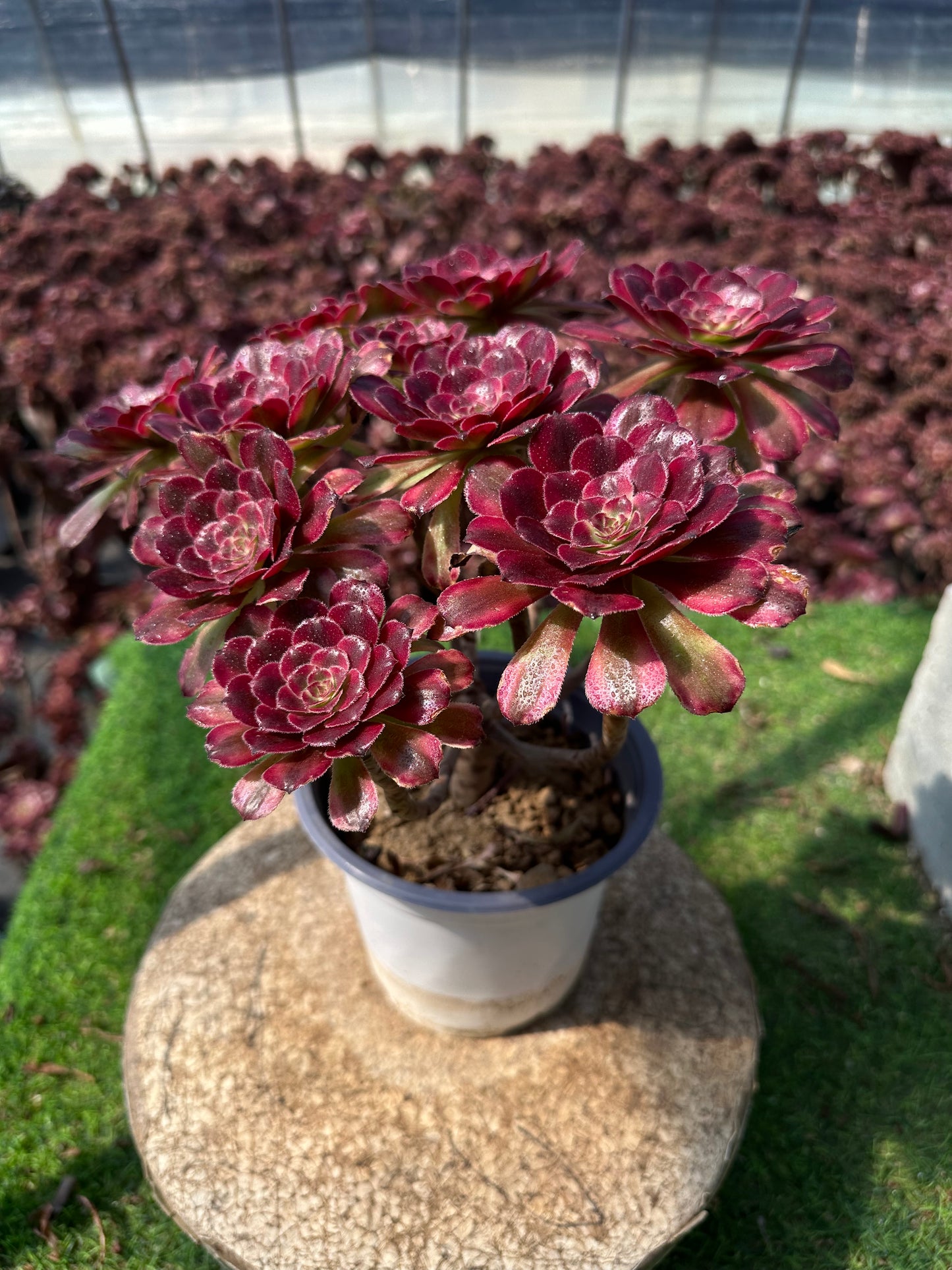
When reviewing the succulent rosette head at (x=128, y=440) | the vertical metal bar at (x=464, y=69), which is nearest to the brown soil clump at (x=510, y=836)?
the succulent rosette head at (x=128, y=440)

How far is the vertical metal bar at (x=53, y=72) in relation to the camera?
563 cm

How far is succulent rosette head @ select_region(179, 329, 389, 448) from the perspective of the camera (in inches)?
36.2

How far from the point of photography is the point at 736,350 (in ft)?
3.08

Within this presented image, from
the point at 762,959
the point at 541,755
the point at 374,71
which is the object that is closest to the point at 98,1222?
the point at 541,755

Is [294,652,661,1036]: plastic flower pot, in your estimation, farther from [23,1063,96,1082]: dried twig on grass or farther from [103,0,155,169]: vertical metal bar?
[103,0,155,169]: vertical metal bar

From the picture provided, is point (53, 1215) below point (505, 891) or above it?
below

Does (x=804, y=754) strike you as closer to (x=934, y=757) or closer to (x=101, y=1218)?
(x=934, y=757)

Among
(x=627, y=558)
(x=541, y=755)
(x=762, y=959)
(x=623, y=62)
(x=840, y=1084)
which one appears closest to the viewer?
(x=627, y=558)

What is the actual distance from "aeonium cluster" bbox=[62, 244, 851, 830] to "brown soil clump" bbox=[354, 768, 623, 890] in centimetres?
27

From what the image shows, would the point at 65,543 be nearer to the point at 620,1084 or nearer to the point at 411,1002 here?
the point at 411,1002

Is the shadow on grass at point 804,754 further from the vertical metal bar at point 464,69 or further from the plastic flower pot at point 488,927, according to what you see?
the vertical metal bar at point 464,69

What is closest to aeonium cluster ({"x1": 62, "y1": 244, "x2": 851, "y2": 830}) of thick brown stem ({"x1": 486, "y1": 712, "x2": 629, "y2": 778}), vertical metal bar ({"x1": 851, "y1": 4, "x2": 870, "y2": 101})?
thick brown stem ({"x1": 486, "y1": 712, "x2": 629, "y2": 778})

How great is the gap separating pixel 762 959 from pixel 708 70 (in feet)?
23.3

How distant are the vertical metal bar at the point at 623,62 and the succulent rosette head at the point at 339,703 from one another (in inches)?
248
